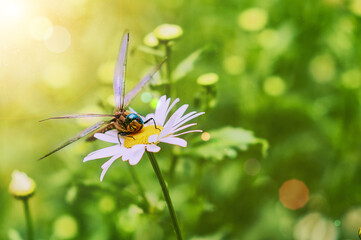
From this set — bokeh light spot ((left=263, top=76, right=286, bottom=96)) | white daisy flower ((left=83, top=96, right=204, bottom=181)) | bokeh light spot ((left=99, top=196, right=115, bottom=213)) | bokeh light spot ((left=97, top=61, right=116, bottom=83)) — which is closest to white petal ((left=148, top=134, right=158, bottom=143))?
white daisy flower ((left=83, top=96, right=204, bottom=181))

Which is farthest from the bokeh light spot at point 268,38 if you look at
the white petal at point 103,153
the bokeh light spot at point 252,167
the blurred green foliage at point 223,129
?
the white petal at point 103,153

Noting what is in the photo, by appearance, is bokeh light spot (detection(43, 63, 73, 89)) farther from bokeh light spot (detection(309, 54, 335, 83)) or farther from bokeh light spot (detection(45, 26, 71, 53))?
bokeh light spot (detection(309, 54, 335, 83))

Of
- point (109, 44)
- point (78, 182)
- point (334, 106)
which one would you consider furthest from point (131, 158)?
point (109, 44)

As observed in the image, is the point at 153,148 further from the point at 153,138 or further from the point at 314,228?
the point at 314,228

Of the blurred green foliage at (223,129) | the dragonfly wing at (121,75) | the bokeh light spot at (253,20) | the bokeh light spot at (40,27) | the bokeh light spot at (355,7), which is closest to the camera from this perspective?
the dragonfly wing at (121,75)

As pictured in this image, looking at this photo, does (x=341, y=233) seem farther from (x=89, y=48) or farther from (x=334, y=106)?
(x=89, y=48)

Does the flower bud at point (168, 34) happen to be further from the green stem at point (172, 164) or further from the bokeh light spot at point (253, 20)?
the bokeh light spot at point (253, 20)

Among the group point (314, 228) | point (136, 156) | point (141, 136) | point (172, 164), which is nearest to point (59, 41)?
point (172, 164)
